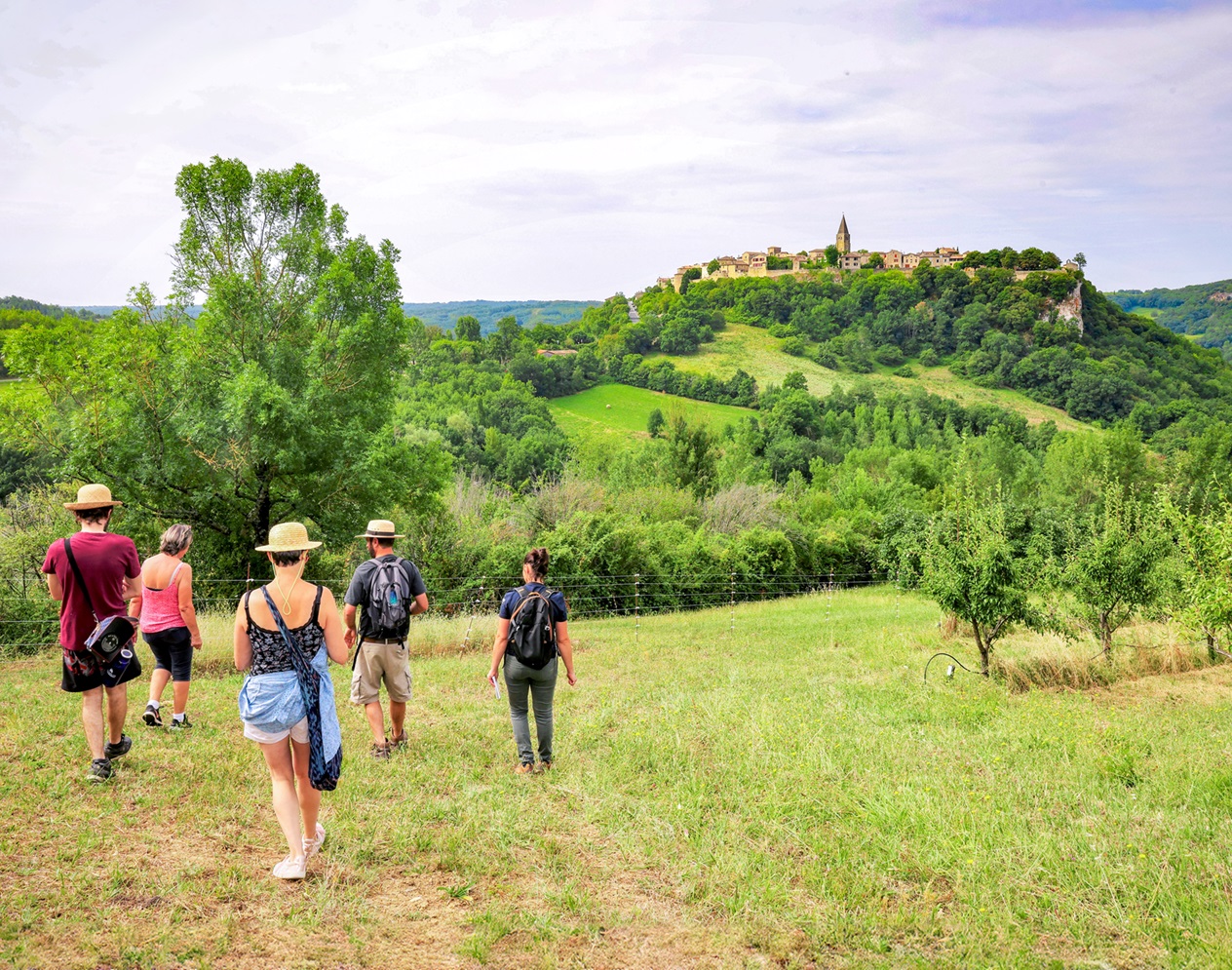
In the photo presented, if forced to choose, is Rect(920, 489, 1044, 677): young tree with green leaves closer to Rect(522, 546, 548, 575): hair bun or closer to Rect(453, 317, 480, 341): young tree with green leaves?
Rect(522, 546, 548, 575): hair bun

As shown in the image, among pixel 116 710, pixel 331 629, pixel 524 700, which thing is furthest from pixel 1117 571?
pixel 116 710

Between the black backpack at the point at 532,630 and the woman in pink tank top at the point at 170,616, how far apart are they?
278 centimetres

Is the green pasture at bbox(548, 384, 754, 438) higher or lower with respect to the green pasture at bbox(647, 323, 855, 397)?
lower

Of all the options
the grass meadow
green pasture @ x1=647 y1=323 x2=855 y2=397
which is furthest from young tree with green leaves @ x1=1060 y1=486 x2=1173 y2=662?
green pasture @ x1=647 y1=323 x2=855 y2=397

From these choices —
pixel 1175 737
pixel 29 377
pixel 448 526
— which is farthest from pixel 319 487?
pixel 1175 737

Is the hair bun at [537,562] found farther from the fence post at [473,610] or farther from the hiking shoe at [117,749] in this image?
the fence post at [473,610]

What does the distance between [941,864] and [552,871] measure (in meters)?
2.40

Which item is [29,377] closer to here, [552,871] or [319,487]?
[319,487]

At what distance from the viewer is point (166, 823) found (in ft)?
17.7

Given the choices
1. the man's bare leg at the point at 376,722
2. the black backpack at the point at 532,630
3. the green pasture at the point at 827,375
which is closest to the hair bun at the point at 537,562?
the black backpack at the point at 532,630

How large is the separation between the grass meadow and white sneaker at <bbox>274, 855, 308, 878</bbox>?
3.9 inches

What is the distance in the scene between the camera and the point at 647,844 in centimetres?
538

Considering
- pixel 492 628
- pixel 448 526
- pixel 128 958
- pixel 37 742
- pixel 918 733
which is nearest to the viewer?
pixel 128 958

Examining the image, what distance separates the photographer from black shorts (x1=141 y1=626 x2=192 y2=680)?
23.2ft
